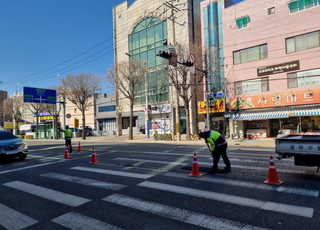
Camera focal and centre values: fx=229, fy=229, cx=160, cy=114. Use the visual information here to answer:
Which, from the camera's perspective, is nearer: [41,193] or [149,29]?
[41,193]

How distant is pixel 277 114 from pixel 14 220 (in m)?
19.9

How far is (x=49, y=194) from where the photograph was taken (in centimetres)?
596

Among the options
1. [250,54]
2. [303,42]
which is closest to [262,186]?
[303,42]

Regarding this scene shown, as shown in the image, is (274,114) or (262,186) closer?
(262,186)

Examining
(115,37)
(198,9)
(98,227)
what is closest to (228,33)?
(198,9)

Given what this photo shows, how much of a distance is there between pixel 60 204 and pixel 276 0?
24.2 m

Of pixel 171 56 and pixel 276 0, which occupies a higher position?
pixel 276 0

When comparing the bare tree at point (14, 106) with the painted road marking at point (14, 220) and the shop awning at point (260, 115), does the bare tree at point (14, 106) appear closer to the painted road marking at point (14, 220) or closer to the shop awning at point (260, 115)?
the shop awning at point (260, 115)

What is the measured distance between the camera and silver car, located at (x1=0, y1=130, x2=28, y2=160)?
1082cm

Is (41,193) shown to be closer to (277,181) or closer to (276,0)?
(277,181)

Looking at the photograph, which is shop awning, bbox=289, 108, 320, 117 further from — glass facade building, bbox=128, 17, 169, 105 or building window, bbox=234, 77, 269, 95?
glass facade building, bbox=128, 17, 169, 105

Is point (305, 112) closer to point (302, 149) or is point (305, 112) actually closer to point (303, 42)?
point (303, 42)

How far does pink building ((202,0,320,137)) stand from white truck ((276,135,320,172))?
1361 centimetres

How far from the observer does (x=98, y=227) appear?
13.1 feet
